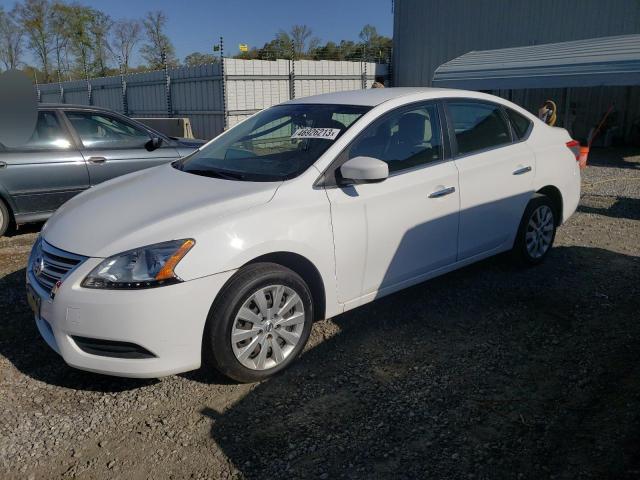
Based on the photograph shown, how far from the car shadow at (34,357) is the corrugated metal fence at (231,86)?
13964mm

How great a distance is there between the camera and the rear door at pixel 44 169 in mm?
5891

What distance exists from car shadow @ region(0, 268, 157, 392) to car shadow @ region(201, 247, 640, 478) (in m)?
0.75

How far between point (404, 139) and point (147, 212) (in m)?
1.83

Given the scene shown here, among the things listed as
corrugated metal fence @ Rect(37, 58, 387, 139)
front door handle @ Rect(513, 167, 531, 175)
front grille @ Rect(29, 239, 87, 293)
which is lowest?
front grille @ Rect(29, 239, 87, 293)

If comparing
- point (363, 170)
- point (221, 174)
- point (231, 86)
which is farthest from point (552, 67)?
point (221, 174)

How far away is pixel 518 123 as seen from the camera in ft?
15.2

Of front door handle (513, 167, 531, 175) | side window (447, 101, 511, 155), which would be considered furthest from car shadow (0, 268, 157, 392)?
front door handle (513, 167, 531, 175)

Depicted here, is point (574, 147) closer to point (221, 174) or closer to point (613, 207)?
point (613, 207)

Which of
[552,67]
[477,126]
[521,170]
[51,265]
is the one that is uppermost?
[552,67]

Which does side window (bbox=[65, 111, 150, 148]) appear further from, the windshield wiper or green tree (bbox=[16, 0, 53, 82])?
green tree (bbox=[16, 0, 53, 82])

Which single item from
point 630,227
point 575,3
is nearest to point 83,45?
point 575,3

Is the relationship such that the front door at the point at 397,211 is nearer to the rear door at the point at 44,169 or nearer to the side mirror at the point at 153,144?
the side mirror at the point at 153,144

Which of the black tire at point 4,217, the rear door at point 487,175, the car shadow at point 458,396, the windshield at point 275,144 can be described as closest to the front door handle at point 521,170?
the rear door at point 487,175

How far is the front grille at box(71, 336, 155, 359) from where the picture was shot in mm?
2738
